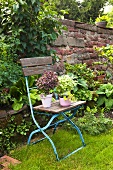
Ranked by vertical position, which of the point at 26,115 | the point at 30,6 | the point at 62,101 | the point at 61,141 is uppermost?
the point at 30,6

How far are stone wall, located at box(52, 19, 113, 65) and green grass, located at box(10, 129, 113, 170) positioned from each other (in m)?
2.08

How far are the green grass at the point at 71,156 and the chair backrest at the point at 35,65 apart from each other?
2.91 feet

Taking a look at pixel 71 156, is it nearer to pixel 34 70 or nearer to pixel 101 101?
pixel 34 70

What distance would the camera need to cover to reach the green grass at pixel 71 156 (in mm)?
2215

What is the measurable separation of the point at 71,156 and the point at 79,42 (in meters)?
3.10

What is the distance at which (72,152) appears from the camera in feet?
8.09

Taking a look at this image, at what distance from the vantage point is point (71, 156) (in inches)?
94.7

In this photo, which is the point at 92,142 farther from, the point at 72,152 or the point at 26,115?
the point at 26,115

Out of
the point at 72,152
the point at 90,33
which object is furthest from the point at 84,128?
the point at 90,33

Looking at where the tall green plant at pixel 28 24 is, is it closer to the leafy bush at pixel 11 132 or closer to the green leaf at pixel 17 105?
the green leaf at pixel 17 105

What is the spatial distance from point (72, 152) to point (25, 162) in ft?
1.73

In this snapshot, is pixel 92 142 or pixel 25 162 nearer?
pixel 25 162

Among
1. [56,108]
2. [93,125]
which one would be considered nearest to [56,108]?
[56,108]

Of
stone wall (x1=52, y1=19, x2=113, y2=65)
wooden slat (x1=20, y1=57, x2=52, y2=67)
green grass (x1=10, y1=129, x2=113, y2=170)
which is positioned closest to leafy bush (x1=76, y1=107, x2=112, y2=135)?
green grass (x1=10, y1=129, x2=113, y2=170)
